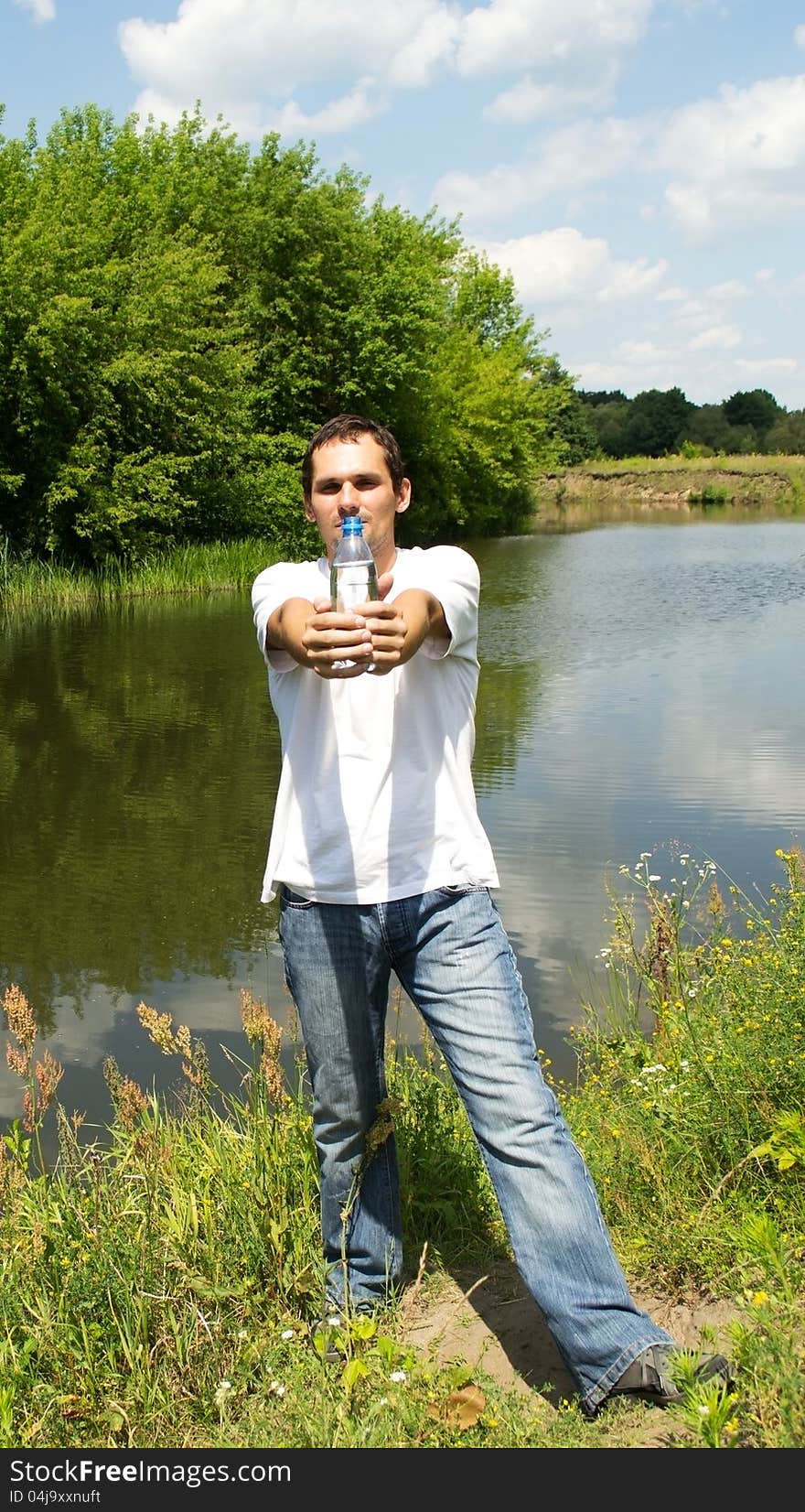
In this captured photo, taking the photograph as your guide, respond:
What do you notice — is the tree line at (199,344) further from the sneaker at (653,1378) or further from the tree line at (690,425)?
the tree line at (690,425)

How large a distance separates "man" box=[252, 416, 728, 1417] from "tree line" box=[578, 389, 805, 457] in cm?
10798

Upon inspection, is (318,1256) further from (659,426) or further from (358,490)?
(659,426)

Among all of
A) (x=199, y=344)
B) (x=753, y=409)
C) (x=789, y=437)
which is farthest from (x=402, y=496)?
(x=753, y=409)

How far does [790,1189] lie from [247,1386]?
141 cm

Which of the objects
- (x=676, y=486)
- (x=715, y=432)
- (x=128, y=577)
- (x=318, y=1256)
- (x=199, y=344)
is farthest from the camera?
(x=715, y=432)

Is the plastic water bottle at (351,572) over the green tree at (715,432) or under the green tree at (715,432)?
under

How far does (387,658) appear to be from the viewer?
8.84 ft

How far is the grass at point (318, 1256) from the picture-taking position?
8.98 ft

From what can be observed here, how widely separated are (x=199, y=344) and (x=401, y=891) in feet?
95.2

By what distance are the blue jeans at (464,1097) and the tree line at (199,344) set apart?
2423cm

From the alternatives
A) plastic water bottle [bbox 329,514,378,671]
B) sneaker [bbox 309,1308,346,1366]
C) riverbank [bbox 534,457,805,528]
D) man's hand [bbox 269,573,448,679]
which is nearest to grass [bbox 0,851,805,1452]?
sneaker [bbox 309,1308,346,1366]

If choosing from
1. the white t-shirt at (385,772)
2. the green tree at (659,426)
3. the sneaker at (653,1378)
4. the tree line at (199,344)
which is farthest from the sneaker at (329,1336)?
the green tree at (659,426)

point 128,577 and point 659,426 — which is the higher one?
point 659,426

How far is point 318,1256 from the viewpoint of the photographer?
3.40 m
